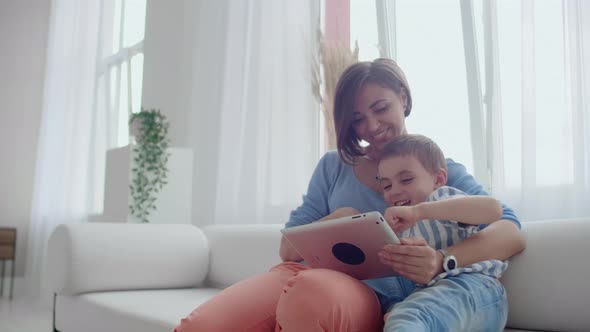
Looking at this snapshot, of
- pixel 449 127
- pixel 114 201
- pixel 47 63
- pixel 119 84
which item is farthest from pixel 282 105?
pixel 47 63

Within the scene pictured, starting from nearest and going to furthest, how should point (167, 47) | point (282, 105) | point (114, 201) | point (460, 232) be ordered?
1. point (460, 232)
2. point (282, 105)
3. point (114, 201)
4. point (167, 47)

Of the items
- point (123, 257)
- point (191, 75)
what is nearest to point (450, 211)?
point (123, 257)

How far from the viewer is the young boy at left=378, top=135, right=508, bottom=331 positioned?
4.32 feet

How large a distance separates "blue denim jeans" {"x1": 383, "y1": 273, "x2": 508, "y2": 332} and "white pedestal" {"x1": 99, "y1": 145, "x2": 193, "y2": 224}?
2.75m

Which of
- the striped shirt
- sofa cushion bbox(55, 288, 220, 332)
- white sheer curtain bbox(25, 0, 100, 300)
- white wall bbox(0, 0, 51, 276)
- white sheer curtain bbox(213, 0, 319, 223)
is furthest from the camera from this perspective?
white wall bbox(0, 0, 51, 276)

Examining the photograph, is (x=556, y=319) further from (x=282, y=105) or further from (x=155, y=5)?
(x=155, y=5)

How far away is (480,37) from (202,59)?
6.66ft

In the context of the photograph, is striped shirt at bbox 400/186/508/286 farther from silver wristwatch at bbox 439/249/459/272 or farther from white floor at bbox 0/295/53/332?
white floor at bbox 0/295/53/332

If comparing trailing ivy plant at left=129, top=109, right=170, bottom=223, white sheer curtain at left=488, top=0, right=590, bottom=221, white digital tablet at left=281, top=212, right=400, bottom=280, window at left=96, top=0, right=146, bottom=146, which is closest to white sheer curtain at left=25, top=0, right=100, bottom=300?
window at left=96, top=0, right=146, bottom=146

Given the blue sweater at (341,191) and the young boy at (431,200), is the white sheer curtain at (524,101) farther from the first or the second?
the young boy at (431,200)

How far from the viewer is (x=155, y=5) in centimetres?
485

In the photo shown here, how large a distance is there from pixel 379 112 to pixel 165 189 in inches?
97.1

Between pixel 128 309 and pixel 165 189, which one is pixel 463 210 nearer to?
pixel 128 309

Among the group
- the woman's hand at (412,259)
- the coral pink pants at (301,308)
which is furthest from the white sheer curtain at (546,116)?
the coral pink pants at (301,308)
